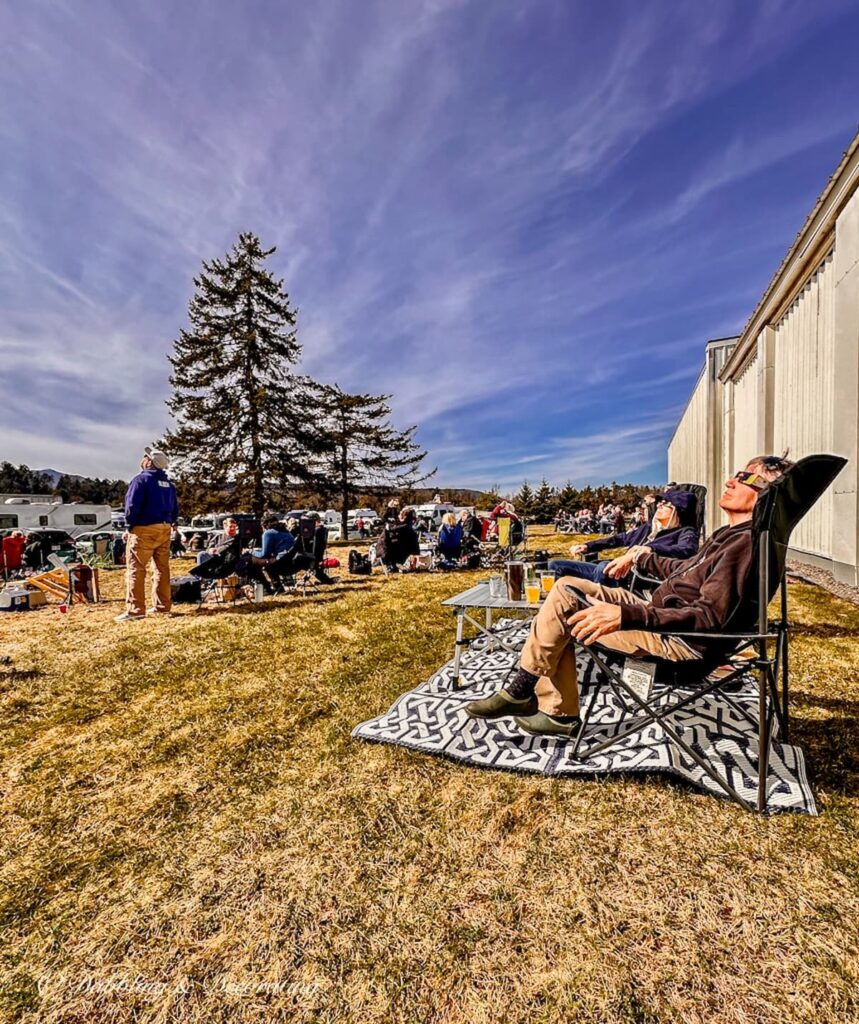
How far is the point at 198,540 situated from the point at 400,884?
16679 mm

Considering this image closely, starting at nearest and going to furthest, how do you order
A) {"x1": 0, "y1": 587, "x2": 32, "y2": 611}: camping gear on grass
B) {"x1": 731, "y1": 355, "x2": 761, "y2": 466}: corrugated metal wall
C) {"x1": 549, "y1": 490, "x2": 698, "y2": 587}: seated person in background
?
{"x1": 549, "y1": 490, "x2": 698, "y2": 587}: seated person in background
{"x1": 0, "y1": 587, "x2": 32, "y2": 611}: camping gear on grass
{"x1": 731, "y1": 355, "x2": 761, "y2": 466}: corrugated metal wall

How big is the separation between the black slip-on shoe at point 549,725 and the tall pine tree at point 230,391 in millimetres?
17810

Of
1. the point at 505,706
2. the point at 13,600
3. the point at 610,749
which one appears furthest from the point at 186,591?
the point at 610,749

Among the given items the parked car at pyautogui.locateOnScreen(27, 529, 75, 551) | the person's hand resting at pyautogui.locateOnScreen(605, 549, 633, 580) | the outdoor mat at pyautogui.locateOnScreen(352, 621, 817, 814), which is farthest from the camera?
the parked car at pyautogui.locateOnScreen(27, 529, 75, 551)

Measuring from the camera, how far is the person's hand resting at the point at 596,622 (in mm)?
1894

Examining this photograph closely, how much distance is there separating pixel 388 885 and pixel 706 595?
1592 mm

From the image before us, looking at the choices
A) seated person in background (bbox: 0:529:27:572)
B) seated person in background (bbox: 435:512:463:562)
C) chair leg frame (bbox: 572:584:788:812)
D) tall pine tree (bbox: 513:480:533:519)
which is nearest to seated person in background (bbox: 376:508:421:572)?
seated person in background (bbox: 435:512:463:562)

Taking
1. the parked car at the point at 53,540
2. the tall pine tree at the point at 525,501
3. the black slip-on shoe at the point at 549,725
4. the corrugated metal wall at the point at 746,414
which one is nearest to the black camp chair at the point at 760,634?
the black slip-on shoe at the point at 549,725

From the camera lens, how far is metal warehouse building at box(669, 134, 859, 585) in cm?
530

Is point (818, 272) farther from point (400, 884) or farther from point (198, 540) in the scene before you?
point (198, 540)

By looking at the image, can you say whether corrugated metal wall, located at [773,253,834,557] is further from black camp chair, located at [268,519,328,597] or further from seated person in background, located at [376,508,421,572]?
black camp chair, located at [268,519,328,597]

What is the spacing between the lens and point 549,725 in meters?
2.29

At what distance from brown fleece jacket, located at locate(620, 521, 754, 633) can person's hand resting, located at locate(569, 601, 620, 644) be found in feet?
0.10

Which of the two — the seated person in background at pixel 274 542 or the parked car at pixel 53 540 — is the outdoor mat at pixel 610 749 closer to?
the seated person in background at pixel 274 542
